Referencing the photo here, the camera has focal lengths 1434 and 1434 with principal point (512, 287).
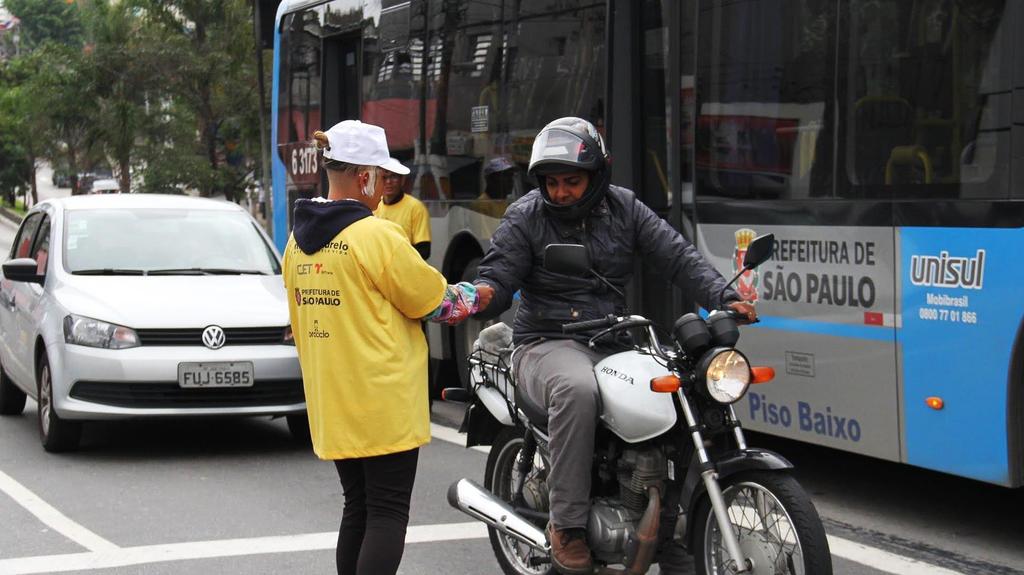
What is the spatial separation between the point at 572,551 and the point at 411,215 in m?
5.09

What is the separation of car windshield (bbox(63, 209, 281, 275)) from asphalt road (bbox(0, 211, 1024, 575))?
109cm

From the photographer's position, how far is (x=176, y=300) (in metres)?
8.50

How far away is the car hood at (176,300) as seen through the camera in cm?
830

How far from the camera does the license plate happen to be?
8164 mm

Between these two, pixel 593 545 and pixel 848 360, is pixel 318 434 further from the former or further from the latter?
pixel 848 360

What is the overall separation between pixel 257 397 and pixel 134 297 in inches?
38.2

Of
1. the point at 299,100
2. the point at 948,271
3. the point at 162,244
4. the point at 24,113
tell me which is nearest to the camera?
the point at 948,271

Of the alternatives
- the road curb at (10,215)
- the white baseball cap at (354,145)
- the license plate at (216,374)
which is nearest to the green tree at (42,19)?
the road curb at (10,215)

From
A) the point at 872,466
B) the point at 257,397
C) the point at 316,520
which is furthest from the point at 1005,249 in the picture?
the point at 257,397

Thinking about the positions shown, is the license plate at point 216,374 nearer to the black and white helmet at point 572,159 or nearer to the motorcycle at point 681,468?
the motorcycle at point 681,468

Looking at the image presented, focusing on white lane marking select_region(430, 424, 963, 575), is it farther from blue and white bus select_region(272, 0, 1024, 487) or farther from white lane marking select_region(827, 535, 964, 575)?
blue and white bus select_region(272, 0, 1024, 487)

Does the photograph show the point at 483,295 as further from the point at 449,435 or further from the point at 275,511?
the point at 449,435

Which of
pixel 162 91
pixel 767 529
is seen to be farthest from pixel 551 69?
pixel 162 91

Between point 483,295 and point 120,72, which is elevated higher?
point 120,72
